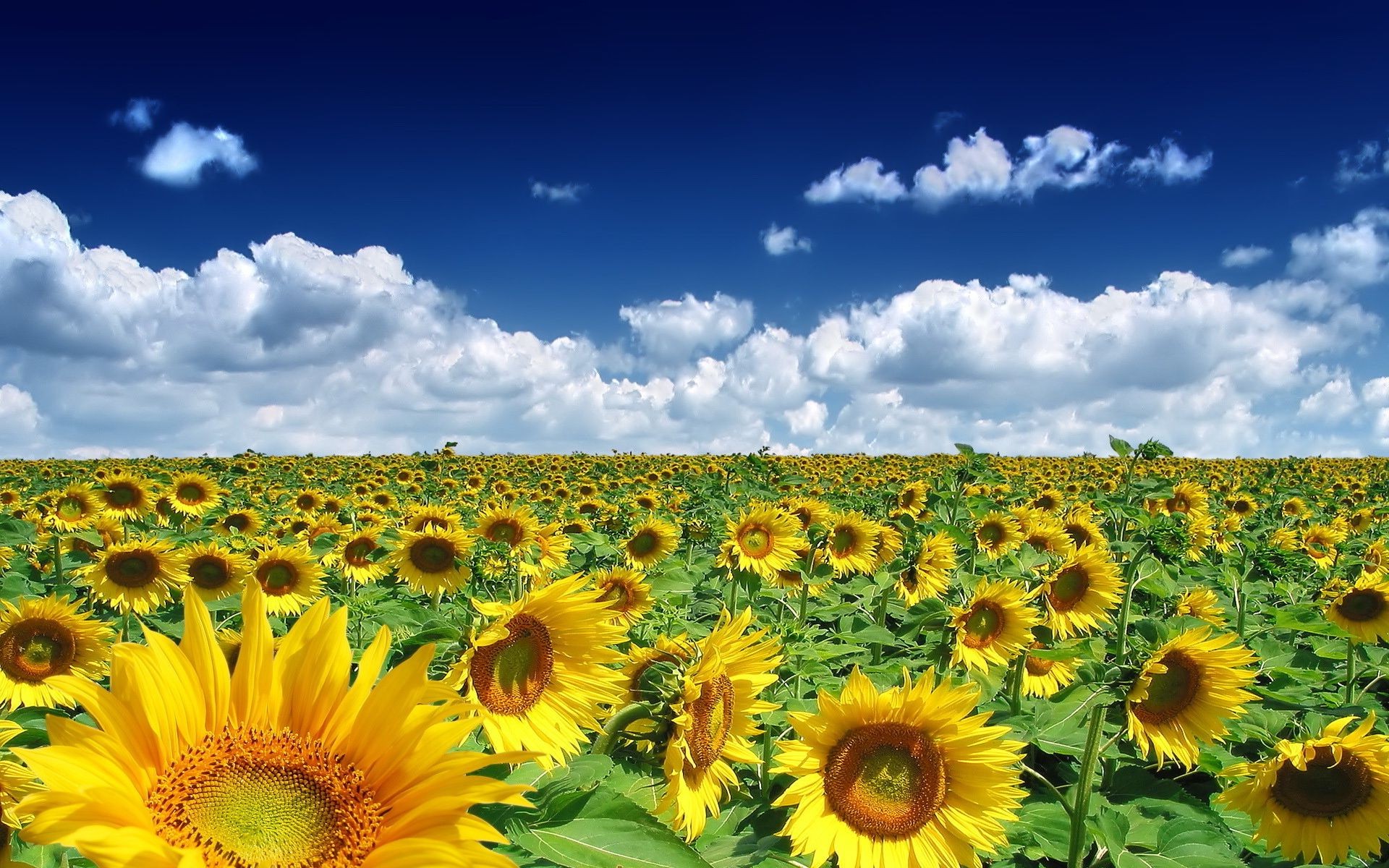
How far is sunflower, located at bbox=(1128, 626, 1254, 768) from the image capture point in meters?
3.66

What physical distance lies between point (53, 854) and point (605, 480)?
17363mm

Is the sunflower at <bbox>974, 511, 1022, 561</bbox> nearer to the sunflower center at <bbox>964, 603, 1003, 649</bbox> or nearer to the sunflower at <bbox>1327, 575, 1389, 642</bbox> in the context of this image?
the sunflower at <bbox>1327, 575, 1389, 642</bbox>

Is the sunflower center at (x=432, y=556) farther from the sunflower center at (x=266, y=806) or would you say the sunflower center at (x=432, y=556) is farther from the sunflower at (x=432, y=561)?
the sunflower center at (x=266, y=806)

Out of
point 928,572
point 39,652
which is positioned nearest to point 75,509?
point 39,652

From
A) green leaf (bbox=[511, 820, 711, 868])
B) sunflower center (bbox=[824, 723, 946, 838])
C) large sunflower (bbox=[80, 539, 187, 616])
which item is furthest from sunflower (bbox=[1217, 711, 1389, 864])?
large sunflower (bbox=[80, 539, 187, 616])

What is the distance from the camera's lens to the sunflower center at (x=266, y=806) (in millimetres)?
1464

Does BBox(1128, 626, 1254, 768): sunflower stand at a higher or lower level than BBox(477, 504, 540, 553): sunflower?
lower

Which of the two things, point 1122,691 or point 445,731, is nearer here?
point 445,731

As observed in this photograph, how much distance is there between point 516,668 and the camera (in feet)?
7.87

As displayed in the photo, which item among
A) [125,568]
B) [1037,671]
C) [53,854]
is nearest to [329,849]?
[53,854]

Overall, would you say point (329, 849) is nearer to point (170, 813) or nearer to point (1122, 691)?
point (170, 813)

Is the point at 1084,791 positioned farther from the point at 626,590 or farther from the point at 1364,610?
the point at 1364,610

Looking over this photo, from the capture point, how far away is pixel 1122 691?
332cm

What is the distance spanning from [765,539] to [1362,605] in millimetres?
4654
